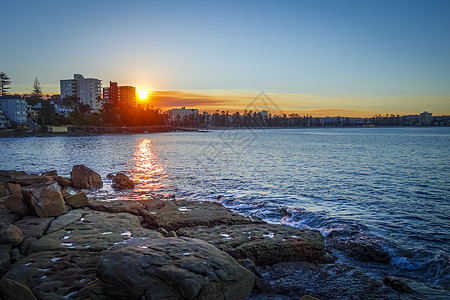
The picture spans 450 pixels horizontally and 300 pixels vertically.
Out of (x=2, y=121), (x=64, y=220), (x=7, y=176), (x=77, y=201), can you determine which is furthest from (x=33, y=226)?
(x=2, y=121)

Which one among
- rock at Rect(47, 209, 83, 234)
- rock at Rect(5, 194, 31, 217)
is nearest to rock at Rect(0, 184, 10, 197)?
rock at Rect(5, 194, 31, 217)

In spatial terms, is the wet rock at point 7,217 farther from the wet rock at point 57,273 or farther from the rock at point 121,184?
the rock at point 121,184

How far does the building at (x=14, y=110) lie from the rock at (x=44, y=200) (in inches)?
5514

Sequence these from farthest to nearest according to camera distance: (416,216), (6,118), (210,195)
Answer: (6,118)
(210,195)
(416,216)

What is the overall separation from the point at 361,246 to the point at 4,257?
11130 mm

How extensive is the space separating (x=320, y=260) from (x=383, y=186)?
17.9 metres

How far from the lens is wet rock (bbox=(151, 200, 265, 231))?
12.9m

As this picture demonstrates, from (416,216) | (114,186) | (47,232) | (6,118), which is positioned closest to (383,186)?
(416,216)

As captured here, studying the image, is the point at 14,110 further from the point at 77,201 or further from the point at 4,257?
the point at 4,257

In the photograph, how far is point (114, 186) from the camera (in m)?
23.7

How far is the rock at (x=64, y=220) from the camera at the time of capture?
10661 millimetres

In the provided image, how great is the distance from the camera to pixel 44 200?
38.9 feet

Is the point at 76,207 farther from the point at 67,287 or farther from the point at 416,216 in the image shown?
the point at 416,216

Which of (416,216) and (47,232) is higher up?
(47,232)
